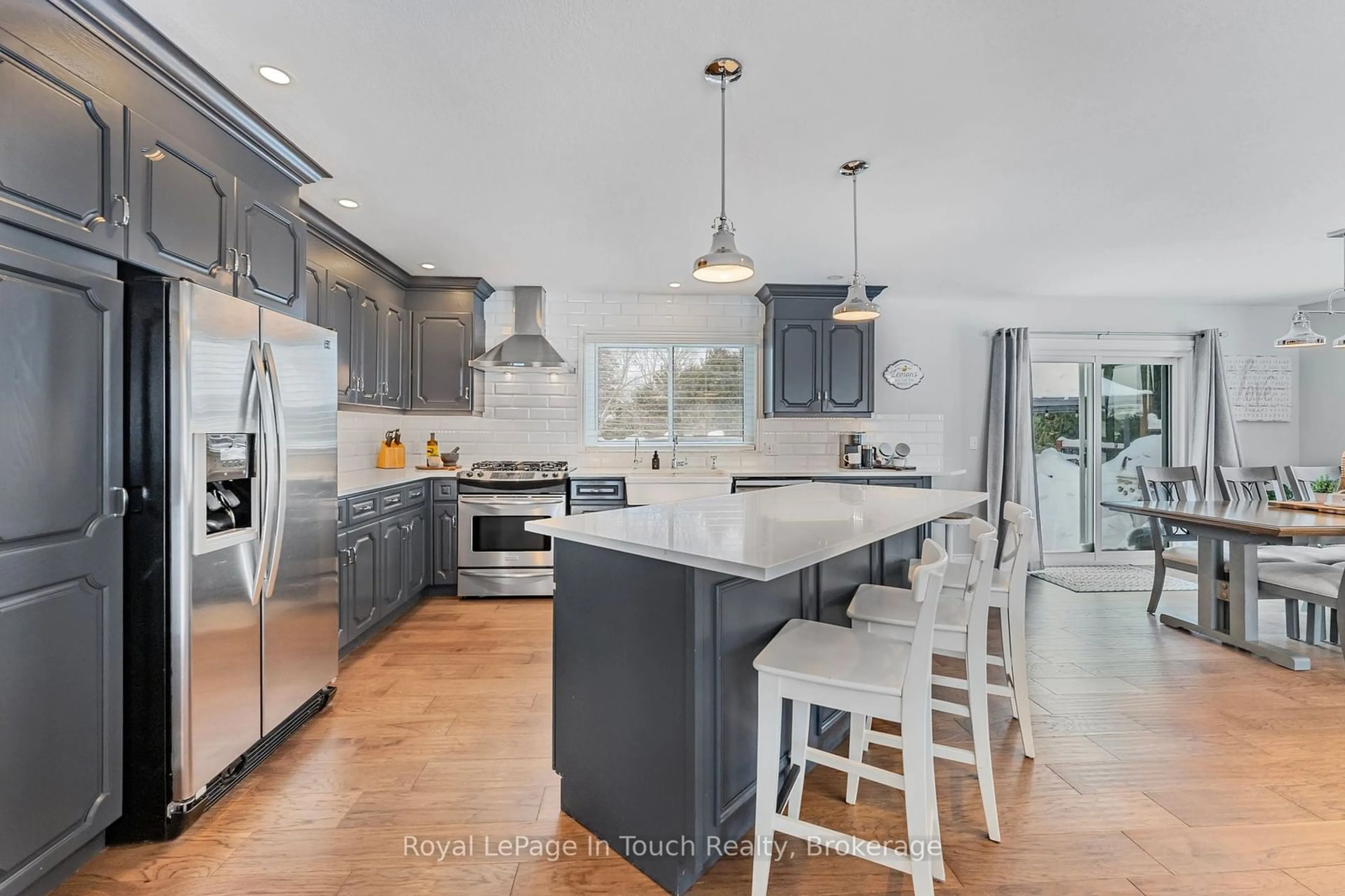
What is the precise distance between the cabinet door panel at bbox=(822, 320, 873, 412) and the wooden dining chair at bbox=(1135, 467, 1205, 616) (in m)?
1.99

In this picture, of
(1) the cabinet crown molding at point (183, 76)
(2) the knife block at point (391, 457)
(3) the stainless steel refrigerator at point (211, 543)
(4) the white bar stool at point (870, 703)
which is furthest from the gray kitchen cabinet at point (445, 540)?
(4) the white bar stool at point (870, 703)

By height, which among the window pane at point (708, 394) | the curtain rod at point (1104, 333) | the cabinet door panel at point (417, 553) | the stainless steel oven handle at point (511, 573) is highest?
the curtain rod at point (1104, 333)

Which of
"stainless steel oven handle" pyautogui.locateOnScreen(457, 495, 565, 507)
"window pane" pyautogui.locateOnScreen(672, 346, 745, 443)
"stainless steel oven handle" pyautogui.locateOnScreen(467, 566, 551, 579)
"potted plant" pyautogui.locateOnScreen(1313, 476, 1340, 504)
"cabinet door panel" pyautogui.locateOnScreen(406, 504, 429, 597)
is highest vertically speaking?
"window pane" pyautogui.locateOnScreen(672, 346, 745, 443)

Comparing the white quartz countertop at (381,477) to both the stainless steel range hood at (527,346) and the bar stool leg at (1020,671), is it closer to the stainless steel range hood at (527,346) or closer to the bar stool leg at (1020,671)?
the stainless steel range hood at (527,346)

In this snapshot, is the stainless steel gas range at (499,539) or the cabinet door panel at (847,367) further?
the cabinet door panel at (847,367)

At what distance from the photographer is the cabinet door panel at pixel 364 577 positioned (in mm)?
3223

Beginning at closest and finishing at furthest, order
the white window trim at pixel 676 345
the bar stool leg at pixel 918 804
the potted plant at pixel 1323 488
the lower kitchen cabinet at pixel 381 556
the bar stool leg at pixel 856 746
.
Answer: the bar stool leg at pixel 918 804 → the bar stool leg at pixel 856 746 → the lower kitchen cabinet at pixel 381 556 → the potted plant at pixel 1323 488 → the white window trim at pixel 676 345

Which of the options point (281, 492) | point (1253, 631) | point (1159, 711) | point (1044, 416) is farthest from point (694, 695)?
point (1044, 416)


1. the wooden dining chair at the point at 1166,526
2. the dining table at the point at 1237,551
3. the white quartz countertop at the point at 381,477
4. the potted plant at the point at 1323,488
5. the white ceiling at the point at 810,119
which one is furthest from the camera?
the wooden dining chair at the point at 1166,526

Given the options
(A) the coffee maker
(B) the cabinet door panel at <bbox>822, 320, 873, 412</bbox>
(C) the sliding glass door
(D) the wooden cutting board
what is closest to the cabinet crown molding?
(B) the cabinet door panel at <bbox>822, 320, 873, 412</bbox>

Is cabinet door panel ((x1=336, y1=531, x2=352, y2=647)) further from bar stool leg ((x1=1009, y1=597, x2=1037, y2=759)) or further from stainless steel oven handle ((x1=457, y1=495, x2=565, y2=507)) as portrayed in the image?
bar stool leg ((x1=1009, y1=597, x2=1037, y2=759))

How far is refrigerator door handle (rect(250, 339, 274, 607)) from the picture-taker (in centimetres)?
212

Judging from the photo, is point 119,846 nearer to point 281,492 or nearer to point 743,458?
point 281,492

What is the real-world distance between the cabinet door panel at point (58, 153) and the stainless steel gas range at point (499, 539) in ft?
9.12
